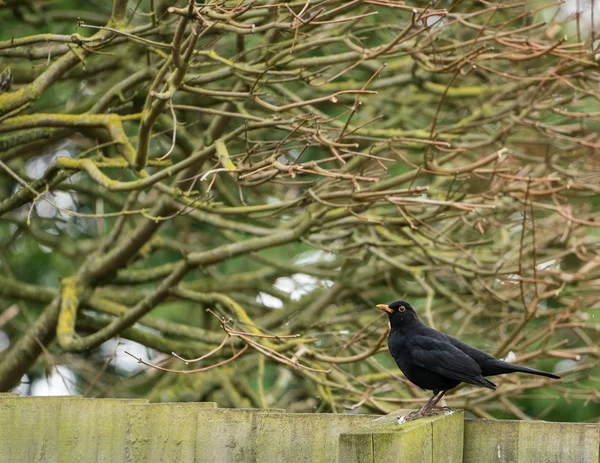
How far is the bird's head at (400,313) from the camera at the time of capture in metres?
4.00

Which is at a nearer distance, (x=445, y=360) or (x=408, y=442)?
(x=408, y=442)

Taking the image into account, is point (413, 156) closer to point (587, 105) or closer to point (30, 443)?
point (587, 105)

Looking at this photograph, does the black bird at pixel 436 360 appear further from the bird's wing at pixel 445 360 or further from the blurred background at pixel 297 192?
the blurred background at pixel 297 192

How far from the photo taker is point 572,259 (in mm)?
8203

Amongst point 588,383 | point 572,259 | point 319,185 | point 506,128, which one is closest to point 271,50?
point 319,185

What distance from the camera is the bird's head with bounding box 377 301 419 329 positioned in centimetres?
400

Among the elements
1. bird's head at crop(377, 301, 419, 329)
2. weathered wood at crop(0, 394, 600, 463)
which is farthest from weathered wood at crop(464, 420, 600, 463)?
bird's head at crop(377, 301, 419, 329)

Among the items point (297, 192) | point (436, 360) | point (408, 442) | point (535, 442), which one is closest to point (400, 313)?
point (436, 360)

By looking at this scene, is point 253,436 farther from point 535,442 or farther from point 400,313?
point 400,313

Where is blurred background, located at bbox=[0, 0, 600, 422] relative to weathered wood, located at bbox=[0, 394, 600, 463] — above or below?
above

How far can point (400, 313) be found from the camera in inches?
159

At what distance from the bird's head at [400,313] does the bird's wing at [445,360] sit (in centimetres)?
22

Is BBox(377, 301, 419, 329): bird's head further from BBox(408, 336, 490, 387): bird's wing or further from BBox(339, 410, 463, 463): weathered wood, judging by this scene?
BBox(339, 410, 463, 463): weathered wood

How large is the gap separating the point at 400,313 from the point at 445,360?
0.52m
